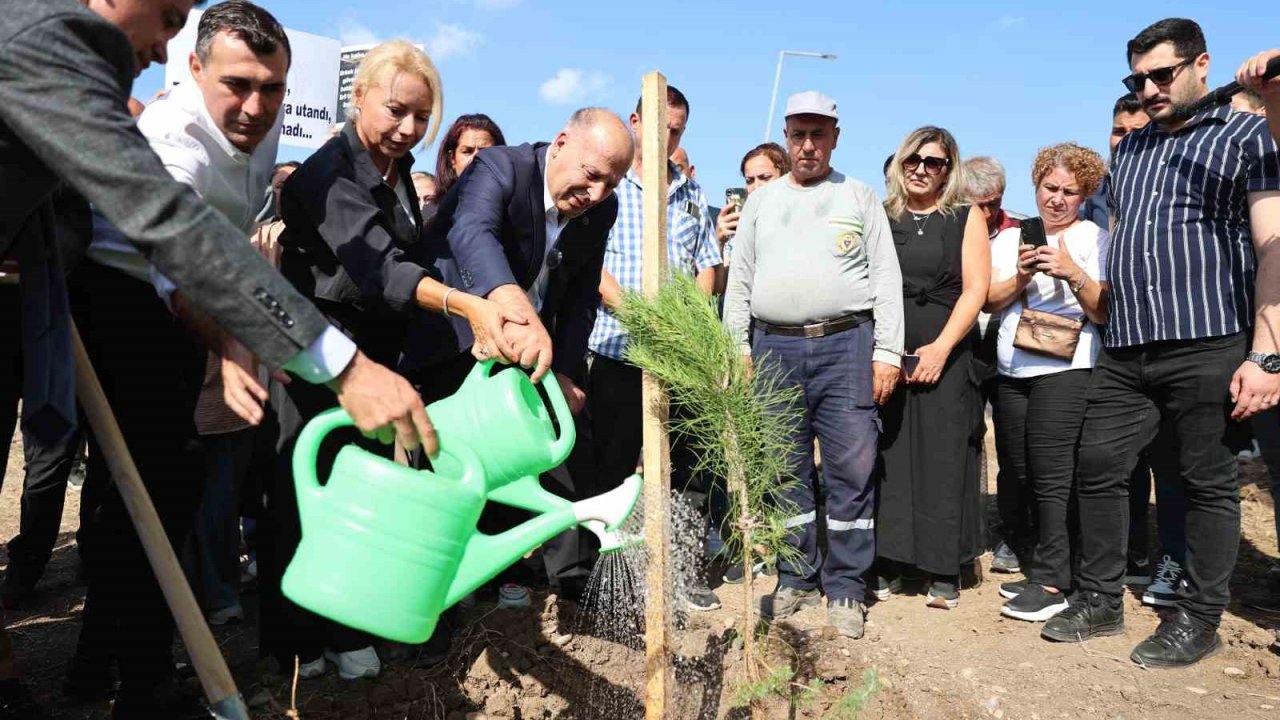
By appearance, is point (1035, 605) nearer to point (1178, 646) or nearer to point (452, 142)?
point (1178, 646)

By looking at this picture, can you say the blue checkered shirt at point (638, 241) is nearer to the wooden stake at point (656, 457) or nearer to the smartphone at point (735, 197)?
the smartphone at point (735, 197)

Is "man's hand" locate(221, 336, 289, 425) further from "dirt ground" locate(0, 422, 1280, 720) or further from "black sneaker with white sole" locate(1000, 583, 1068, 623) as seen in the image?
"black sneaker with white sole" locate(1000, 583, 1068, 623)

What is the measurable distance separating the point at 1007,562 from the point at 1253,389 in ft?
6.12

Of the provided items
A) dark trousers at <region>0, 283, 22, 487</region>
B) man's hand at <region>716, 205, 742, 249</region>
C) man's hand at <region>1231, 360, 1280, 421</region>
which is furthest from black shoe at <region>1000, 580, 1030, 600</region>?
dark trousers at <region>0, 283, 22, 487</region>

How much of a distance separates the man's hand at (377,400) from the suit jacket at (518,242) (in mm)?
921

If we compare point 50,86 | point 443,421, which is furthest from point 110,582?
point 50,86

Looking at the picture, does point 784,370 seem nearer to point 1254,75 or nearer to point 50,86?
point 1254,75

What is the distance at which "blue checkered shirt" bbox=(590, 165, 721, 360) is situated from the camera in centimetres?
409

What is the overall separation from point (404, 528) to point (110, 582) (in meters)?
1.24

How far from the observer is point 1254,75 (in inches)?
109

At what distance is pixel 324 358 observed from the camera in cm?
149

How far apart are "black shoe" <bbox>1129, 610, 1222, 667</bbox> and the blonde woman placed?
277 centimetres

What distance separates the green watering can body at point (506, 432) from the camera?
6.29ft

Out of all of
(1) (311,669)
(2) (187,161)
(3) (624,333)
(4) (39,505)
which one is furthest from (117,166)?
(4) (39,505)
